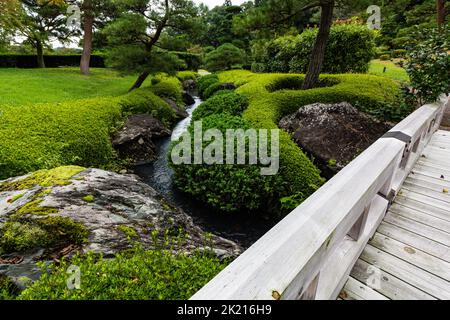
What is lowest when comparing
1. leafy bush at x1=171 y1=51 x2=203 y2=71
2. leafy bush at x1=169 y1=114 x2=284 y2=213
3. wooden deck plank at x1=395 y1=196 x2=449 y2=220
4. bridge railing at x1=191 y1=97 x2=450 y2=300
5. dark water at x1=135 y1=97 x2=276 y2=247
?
dark water at x1=135 y1=97 x2=276 y2=247

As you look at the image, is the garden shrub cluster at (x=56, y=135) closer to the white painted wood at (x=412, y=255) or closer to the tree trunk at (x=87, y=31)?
the white painted wood at (x=412, y=255)

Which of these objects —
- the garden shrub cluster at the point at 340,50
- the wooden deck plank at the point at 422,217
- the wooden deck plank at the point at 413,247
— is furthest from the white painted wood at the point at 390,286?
the garden shrub cluster at the point at 340,50

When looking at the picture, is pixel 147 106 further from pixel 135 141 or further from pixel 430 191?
pixel 430 191

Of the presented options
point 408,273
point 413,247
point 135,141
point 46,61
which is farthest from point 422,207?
point 46,61

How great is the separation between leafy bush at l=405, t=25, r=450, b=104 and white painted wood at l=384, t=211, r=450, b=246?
2.89 m

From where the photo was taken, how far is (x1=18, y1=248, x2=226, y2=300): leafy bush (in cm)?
134

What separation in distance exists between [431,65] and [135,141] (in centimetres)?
629

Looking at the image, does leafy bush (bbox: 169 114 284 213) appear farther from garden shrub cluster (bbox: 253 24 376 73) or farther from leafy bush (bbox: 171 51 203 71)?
leafy bush (bbox: 171 51 203 71)

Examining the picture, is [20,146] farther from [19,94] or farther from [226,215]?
[19,94]

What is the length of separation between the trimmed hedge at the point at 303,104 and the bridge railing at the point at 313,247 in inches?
83.8

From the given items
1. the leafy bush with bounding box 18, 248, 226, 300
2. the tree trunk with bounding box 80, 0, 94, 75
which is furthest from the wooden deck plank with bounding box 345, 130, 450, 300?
the tree trunk with bounding box 80, 0, 94, 75

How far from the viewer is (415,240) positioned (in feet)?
6.30

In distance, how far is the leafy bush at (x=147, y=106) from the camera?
757cm
